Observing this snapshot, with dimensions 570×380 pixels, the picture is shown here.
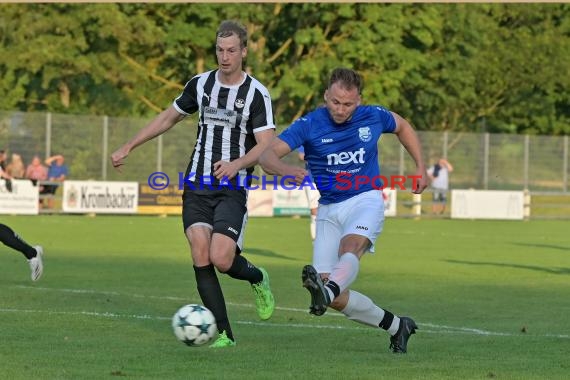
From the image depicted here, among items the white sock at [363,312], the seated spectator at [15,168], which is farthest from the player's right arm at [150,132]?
the seated spectator at [15,168]

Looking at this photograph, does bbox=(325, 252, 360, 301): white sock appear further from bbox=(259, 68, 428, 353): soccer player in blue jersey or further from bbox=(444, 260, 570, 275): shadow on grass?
bbox=(444, 260, 570, 275): shadow on grass

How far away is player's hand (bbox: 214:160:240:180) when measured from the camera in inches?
376

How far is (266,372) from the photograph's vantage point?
8.41 m

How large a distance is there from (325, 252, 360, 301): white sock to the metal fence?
2844 cm

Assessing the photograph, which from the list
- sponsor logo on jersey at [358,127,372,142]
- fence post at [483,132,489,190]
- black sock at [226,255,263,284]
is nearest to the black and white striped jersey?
black sock at [226,255,263,284]

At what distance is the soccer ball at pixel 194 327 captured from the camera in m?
9.43

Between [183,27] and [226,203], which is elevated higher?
[183,27]

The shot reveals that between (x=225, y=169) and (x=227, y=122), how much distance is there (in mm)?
449

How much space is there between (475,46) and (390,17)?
6.40 meters

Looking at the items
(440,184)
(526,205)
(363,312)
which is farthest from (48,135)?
(363,312)

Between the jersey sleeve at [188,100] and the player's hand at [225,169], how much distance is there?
0.68 metres

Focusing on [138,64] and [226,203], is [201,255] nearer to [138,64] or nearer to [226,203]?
[226,203]

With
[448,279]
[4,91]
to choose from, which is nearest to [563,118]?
[4,91]

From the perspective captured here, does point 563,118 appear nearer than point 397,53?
No
